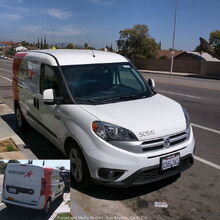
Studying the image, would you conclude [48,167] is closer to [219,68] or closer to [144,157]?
[144,157]

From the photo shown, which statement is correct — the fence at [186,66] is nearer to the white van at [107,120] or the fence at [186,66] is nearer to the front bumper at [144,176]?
the white van at [107,120]

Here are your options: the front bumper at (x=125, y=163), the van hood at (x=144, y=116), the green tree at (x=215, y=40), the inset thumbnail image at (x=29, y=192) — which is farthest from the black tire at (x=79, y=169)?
the green tree at (x=215, y=40)

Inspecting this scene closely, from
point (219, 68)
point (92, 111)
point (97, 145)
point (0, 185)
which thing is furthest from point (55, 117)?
point (219, 68)

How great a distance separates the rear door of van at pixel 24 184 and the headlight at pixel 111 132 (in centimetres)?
106

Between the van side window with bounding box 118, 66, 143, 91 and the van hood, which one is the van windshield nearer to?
the van side window with bounding box 118, 66, 143, 91

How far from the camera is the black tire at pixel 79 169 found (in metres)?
4.07

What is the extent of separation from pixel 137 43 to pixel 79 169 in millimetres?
46295

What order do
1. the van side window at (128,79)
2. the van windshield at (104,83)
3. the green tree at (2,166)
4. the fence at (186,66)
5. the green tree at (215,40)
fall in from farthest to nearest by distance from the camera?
the green tree at (215,40) < the fence at (186,66) < the van side window at (128,79) < the van windshield at (104,83) < the green tree at (2,166)

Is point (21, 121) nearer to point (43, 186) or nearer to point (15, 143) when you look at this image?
point (15, 143)

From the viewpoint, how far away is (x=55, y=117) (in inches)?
189

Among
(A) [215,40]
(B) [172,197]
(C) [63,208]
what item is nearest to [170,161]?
(B) [172,197]

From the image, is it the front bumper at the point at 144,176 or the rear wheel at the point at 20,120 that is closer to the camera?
the front bumper at the point at 144,176

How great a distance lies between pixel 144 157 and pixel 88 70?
192 cm

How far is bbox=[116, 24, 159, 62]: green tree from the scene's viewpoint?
1889 inches
